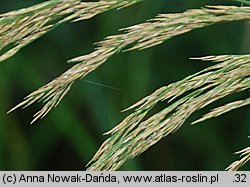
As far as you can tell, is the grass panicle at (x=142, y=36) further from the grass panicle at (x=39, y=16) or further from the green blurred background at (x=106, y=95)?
the green blurred background at (x=106, y=95)

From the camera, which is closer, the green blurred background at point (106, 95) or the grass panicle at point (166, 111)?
the grass panicle at point (166, 111)

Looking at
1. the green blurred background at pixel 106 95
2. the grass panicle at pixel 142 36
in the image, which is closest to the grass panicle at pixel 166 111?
the grass panicle at pixel 142 36

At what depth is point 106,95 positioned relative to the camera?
1.44 metres

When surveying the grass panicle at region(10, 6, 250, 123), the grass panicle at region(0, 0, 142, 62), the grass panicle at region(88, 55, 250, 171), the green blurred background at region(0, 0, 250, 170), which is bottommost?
the green blurred background at region(0, 0, 250, 170)

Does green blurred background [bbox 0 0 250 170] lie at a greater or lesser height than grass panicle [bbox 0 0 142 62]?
lesser

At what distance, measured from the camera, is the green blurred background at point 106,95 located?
4.62ft

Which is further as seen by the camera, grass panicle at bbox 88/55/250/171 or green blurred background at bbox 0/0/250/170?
green blurred background at bbox 0/0/250/170

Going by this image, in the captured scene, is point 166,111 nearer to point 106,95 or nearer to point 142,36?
point 142,36

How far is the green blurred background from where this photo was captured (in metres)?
1.41

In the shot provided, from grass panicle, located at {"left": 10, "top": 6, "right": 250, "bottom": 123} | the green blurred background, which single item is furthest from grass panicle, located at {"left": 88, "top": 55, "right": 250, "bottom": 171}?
the green blurred background

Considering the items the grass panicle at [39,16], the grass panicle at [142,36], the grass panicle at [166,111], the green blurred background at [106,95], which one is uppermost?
the grass panicle at [39,16]

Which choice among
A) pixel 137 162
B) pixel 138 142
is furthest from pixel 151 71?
pixel 138 142

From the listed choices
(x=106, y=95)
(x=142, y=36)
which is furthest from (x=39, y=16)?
(x=106, y=95)

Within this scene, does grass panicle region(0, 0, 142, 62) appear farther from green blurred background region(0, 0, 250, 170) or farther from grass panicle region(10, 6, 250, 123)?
green blurred background region(0, 0, 250, 170)
